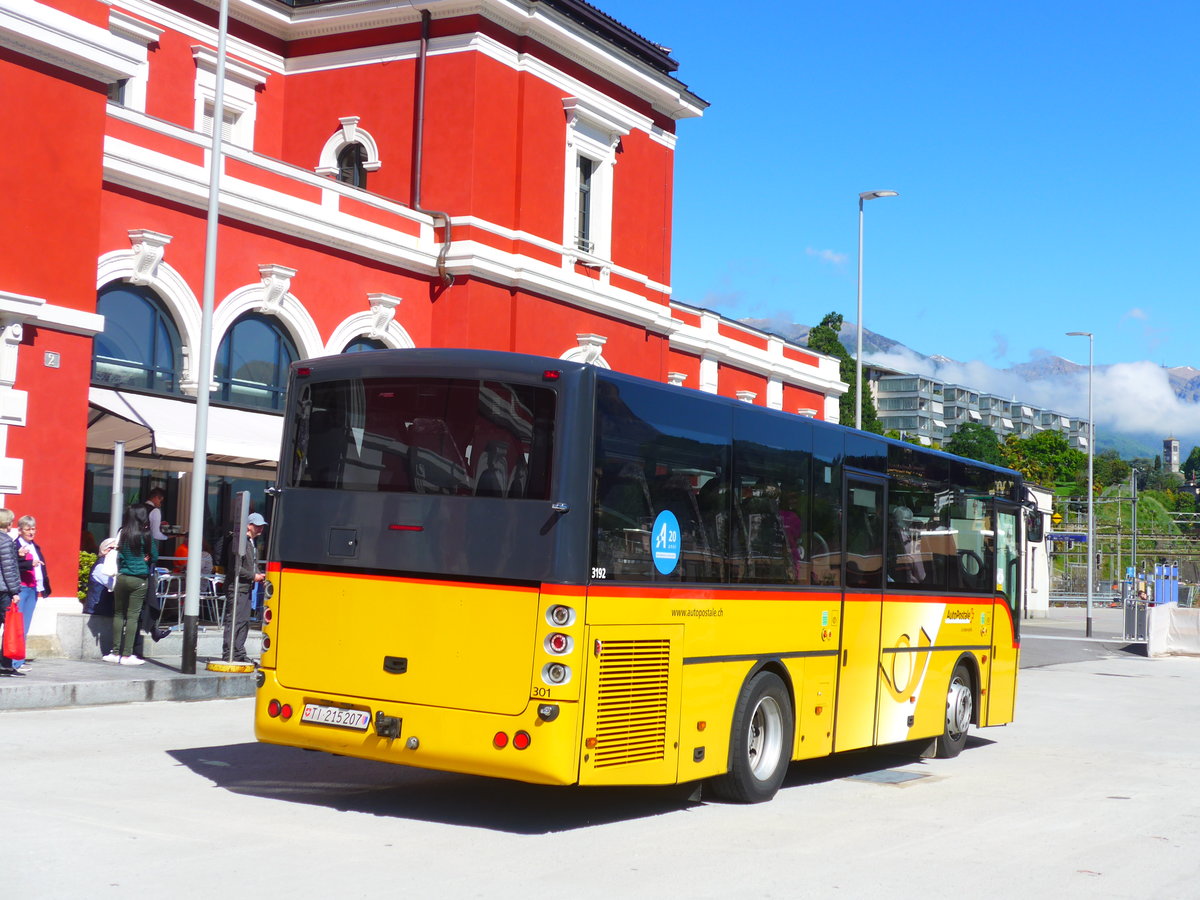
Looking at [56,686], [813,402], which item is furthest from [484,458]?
[813,402]

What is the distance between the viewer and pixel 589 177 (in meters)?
31.4

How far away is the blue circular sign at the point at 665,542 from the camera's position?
30.3ft

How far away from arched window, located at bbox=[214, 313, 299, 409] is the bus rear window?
49.6 feet

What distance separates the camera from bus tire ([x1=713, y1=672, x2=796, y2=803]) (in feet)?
33.0

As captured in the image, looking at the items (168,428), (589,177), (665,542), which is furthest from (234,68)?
(665,542)

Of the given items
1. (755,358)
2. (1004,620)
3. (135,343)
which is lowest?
(1004,620)

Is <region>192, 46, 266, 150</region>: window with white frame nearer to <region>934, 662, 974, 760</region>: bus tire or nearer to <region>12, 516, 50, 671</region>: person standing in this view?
<region>12, 516, 50, 671</region>: person standing

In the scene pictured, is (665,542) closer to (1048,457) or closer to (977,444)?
(977,444)

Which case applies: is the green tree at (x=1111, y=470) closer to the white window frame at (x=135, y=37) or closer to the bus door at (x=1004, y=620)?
the white window frame at (x=135, y=37)

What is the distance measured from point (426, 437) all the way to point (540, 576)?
4.14 feet

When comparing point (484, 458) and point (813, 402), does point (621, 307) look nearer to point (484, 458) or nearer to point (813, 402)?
point (813, 402)

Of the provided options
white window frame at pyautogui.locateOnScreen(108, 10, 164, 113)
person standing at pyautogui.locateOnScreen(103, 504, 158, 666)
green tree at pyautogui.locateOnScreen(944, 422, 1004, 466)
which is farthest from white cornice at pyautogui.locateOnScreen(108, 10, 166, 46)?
green tree at pyautogui.locateOnScreen(944, 422, 1004, 466)

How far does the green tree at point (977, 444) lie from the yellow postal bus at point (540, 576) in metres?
117

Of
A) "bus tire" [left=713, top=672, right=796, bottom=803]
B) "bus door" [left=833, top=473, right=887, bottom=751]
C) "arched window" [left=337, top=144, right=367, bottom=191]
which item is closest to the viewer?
"bus tire" [left=713, top=672, right=796, bottom=803]
